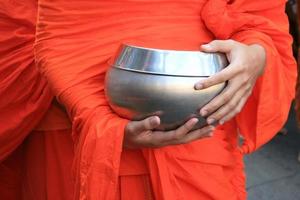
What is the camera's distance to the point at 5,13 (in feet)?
5.16

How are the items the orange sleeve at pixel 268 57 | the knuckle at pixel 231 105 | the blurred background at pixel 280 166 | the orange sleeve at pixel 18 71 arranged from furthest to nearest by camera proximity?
1. the blurred background at pixel 280 166
2. the orange sleeve at pixel 18 71
3. the orange sleeve at pixel 268 57
4. the knuckle at pixel 231 105

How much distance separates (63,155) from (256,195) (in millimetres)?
1554

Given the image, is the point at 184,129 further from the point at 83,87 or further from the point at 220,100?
the point at 83,87

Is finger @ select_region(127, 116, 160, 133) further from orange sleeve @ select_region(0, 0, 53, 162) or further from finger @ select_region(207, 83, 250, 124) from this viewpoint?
orange sleeve @ select_region(0, 0, 53, 162)

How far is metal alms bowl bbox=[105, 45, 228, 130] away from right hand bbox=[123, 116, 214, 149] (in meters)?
0.01

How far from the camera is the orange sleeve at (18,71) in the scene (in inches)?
61.3

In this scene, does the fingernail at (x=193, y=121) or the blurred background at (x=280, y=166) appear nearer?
the fingernail at (x=193, y=121)

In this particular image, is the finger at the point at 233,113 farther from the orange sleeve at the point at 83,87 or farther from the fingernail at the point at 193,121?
the orange sleeve at the point at 83,87

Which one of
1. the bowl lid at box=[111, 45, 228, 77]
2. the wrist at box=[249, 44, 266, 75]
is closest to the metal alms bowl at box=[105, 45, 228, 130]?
the bowl lid at box=[111, 45, 228, 77]

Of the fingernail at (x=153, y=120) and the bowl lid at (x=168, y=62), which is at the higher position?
the bowl lid at (x=168, y=62)

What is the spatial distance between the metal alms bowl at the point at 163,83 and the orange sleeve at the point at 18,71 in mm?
571

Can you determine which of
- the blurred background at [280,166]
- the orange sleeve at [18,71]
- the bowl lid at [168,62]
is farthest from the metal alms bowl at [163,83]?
the blurred background at [280,166]

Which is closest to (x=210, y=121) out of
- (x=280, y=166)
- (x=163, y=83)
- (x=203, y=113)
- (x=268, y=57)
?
(x=203, y=113)

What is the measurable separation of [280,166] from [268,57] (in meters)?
2.00
